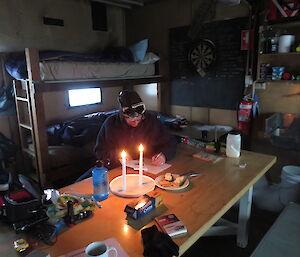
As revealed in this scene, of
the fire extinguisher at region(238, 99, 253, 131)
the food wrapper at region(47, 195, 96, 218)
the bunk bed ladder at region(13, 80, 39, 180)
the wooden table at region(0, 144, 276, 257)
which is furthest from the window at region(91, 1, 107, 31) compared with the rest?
the food wrapper at region(47, 195, 96, 218)

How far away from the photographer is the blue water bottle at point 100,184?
1271mm

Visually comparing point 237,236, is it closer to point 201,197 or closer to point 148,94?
point 201,197

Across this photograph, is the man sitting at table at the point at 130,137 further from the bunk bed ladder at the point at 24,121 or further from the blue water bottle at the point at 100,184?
the bunk bed ladder at the point at 24,121

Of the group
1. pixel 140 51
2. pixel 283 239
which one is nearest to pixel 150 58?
pixel 140 51

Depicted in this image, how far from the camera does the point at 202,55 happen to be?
333cm

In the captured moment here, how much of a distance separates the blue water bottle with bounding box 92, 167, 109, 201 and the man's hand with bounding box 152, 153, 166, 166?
0.50 metres

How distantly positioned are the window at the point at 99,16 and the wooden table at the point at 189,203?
2871 mm

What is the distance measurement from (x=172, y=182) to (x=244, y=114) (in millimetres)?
1770

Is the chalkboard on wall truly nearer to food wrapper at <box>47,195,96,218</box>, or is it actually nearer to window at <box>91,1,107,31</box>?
window at <box>91,1,107,31</box>

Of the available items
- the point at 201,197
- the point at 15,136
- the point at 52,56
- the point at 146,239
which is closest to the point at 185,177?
the point at 201,197

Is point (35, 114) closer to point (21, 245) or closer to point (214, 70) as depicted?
point (21, 245)

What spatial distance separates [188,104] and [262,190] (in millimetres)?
1520

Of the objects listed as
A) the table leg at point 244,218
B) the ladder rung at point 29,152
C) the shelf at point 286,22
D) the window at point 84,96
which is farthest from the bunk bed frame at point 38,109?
the table leg at point 244,218

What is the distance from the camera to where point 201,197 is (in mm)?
1292
